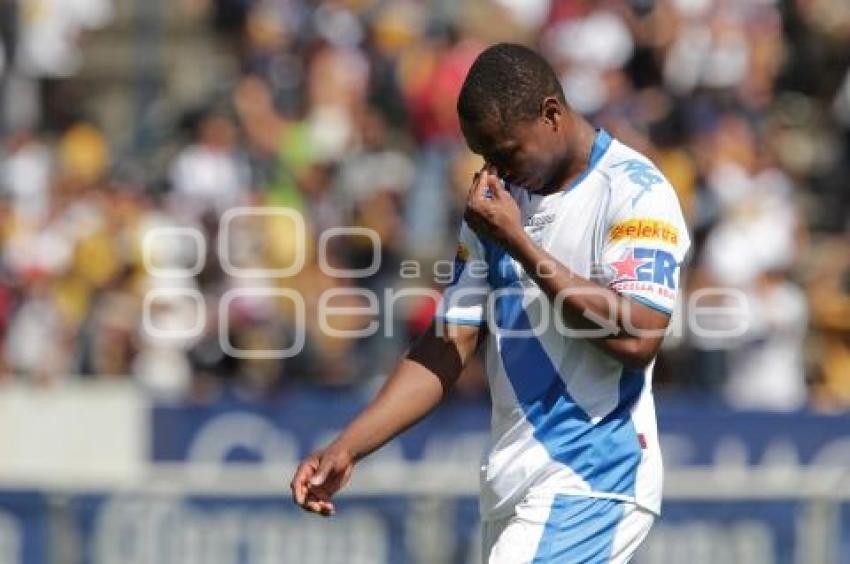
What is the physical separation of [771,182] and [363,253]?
3129 millimetres

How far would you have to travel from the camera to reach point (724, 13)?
15875mm

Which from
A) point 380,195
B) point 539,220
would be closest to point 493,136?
point 539,220

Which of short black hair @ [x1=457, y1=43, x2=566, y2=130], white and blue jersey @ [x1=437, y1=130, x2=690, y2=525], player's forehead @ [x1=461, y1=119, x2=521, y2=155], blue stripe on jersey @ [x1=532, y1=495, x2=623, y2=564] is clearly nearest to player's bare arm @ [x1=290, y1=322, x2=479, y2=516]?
white and blue jersey @ [x1=437, y1=130, x2=690, y2=525]

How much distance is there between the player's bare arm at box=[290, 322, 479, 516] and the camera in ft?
19.7

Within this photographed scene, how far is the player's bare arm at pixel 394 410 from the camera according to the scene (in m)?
6.01

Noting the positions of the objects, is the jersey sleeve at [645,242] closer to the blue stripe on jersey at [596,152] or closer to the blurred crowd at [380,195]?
the blue stripe on jersey at [596,152]

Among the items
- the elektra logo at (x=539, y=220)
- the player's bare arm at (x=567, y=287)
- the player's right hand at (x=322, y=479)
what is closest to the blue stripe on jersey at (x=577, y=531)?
the player's bare arm at (x=567, y=287)

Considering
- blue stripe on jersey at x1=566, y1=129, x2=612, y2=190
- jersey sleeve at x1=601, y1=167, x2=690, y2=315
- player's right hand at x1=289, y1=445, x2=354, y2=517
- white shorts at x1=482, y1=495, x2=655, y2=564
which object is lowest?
white shorts at x1=482, y1=495, x2=655, y2=564

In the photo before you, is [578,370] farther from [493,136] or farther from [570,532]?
[493,136]

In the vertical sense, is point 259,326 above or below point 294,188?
below

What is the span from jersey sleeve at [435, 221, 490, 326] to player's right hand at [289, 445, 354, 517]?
591 mm

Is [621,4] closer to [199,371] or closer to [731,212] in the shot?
[731,212]

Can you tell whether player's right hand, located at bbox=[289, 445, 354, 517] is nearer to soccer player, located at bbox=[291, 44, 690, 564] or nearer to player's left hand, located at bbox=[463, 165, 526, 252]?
soccer player, located at bbox=[291, 44, 690, 564]

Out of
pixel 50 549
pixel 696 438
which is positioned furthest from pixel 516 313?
pixel 696 438
